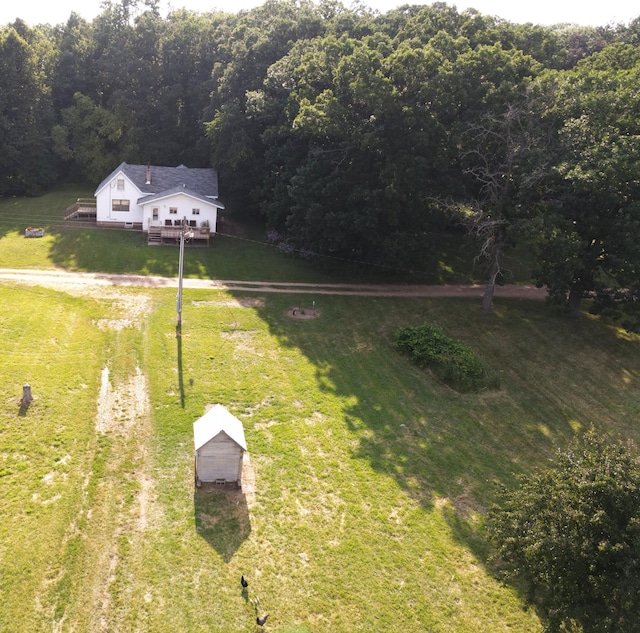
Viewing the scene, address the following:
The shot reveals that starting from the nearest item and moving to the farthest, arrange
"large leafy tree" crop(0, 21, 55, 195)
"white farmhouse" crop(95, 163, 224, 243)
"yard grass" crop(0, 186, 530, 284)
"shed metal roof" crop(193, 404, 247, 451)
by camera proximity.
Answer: "shed metal roof" crop(193, 404, 247, 451) < "yard grass" crop(0, 186, 530, 284) < "white farmhouse" crop(95, 163, 224, 243) < "large leafy tree" crop(0, 21, 55, 195)

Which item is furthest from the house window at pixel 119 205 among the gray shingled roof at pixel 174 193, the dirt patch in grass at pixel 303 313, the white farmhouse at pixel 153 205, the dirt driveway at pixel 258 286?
the dirt patch in grass at pixel 303 313

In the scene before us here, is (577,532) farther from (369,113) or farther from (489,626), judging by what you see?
(369,113)

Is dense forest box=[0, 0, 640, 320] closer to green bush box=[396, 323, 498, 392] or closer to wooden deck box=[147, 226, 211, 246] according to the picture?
wooden deck box=[147, 226, 211, 246]

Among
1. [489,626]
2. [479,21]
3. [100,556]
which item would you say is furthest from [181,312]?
[479,21]

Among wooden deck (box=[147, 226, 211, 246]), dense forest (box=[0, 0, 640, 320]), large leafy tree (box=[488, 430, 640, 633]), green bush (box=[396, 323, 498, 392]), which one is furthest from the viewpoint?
wooden deck (box=[147, 226, 211, 246])

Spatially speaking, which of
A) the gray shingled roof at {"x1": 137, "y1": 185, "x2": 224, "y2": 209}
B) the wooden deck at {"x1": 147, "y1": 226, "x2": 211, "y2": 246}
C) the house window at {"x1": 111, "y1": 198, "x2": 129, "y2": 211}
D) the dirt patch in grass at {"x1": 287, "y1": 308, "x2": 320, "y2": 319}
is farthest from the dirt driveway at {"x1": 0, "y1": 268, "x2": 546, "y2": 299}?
the house window at {"x1": 111, "y1": 198, "x2": 129, "y2": 211}

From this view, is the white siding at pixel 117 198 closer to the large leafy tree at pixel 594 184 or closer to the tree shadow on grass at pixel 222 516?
the large leafy tree at pixel 594 184
